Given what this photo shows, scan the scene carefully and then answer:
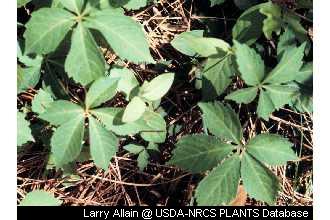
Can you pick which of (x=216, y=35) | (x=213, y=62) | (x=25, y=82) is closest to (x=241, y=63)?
(x=213, y=62)

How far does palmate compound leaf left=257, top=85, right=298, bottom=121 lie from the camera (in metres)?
1.48

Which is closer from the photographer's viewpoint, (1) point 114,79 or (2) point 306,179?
(1) point 114,79

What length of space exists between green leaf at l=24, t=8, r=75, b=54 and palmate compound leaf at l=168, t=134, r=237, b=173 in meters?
0.56

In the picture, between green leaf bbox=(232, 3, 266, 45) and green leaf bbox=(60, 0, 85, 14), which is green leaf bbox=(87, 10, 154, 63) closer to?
green leaf bbox=(60, 0, 85, 14)

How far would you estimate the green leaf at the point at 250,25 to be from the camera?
5.12ft

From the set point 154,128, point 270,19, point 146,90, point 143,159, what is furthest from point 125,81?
point 270,19

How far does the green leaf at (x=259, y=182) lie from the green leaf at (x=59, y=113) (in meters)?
0.61

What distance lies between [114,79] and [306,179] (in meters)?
0.91

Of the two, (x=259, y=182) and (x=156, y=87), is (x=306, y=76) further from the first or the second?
(x=156, y=87)

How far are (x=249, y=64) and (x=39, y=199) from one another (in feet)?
3.03

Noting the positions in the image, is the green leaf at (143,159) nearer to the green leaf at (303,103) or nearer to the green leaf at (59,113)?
the green leaf at (59,113)

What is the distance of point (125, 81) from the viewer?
62.2 inches

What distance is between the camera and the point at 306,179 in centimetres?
173
